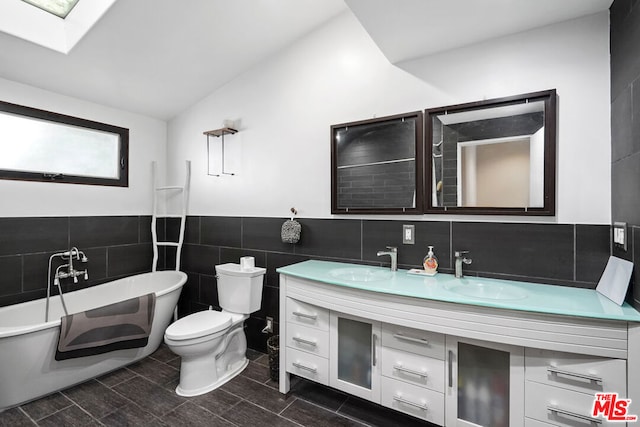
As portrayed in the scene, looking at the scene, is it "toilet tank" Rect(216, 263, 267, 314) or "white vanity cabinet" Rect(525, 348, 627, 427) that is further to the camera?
"toilet tank" Rect(216, 263, 267, 314)

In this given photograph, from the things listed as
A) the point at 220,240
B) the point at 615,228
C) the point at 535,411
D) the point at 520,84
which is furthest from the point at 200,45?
the point at 535,411

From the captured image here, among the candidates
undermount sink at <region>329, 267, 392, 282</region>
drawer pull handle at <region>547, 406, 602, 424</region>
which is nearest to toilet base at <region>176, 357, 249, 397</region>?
undermount sink at <region>329, 267, 392, 282</region>

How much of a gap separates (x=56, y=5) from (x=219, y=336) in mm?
2702

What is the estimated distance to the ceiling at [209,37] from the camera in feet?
5.32

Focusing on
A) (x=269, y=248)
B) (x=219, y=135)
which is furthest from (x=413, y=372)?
(x=219, y=135)

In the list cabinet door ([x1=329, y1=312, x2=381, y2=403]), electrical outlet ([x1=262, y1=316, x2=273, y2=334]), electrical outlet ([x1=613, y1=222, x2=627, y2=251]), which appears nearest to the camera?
electrical outlet ([x1=613, y1=222, x2=627, y2=251])

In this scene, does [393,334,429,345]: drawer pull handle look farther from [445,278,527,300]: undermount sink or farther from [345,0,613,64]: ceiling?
[345,0,613,64]: ceiling

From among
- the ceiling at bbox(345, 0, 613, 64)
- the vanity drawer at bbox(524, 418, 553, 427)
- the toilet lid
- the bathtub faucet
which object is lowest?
the vanity drawer at bbox(524, 418, 553, 427)

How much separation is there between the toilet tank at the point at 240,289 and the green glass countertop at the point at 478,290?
1.65 feet

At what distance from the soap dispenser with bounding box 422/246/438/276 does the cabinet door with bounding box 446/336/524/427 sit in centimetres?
50

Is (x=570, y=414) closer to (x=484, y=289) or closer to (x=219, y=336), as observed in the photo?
(x=484, y=289)

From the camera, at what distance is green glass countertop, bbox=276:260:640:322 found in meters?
1.27

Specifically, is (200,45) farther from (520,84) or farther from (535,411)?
(535,411)

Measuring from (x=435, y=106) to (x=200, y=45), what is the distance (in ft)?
6.44
